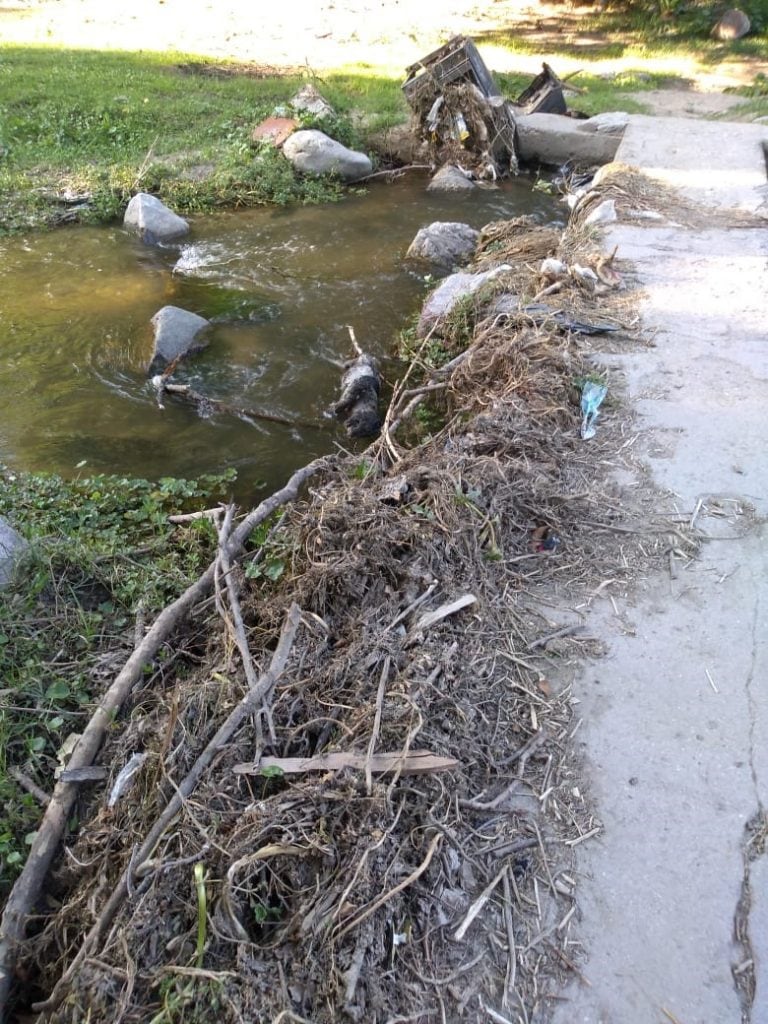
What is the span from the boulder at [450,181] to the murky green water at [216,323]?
18cm

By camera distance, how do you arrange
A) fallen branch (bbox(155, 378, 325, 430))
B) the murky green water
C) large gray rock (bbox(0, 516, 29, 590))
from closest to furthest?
large gray rock (bbox(0, 516, 29, 590)) < the murky green water < fallen branch (bbox(155, 378, 325, 430))

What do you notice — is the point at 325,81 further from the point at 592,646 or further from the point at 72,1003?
the point at 72,1003

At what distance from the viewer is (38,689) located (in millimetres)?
3287

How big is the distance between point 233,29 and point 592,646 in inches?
625

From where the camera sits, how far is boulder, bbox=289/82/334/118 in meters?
10.1

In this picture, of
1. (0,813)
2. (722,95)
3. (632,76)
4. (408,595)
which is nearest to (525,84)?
(632,76)

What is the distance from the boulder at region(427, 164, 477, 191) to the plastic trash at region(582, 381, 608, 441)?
19.9 ft

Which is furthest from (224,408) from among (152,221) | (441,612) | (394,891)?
(394,891)

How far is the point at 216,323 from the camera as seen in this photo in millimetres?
6926

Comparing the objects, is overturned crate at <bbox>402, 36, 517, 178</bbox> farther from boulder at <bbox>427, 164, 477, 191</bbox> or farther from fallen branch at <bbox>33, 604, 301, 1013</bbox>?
fallen branch at <bbox>33, 604, 301, 1013</bbox>

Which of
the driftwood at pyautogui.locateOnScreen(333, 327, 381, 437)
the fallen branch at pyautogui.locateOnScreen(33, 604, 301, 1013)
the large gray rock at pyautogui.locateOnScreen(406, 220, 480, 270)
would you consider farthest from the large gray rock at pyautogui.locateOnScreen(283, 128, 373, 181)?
the fallen branch at pyautogui.locateOnScreen(33, 604, 301, 1013)

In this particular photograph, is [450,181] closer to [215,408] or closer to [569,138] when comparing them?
[569,138]

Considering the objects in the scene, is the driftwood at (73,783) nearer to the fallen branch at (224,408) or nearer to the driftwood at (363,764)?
the driftwood at (363,764)

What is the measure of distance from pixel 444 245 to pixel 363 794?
675 cm
